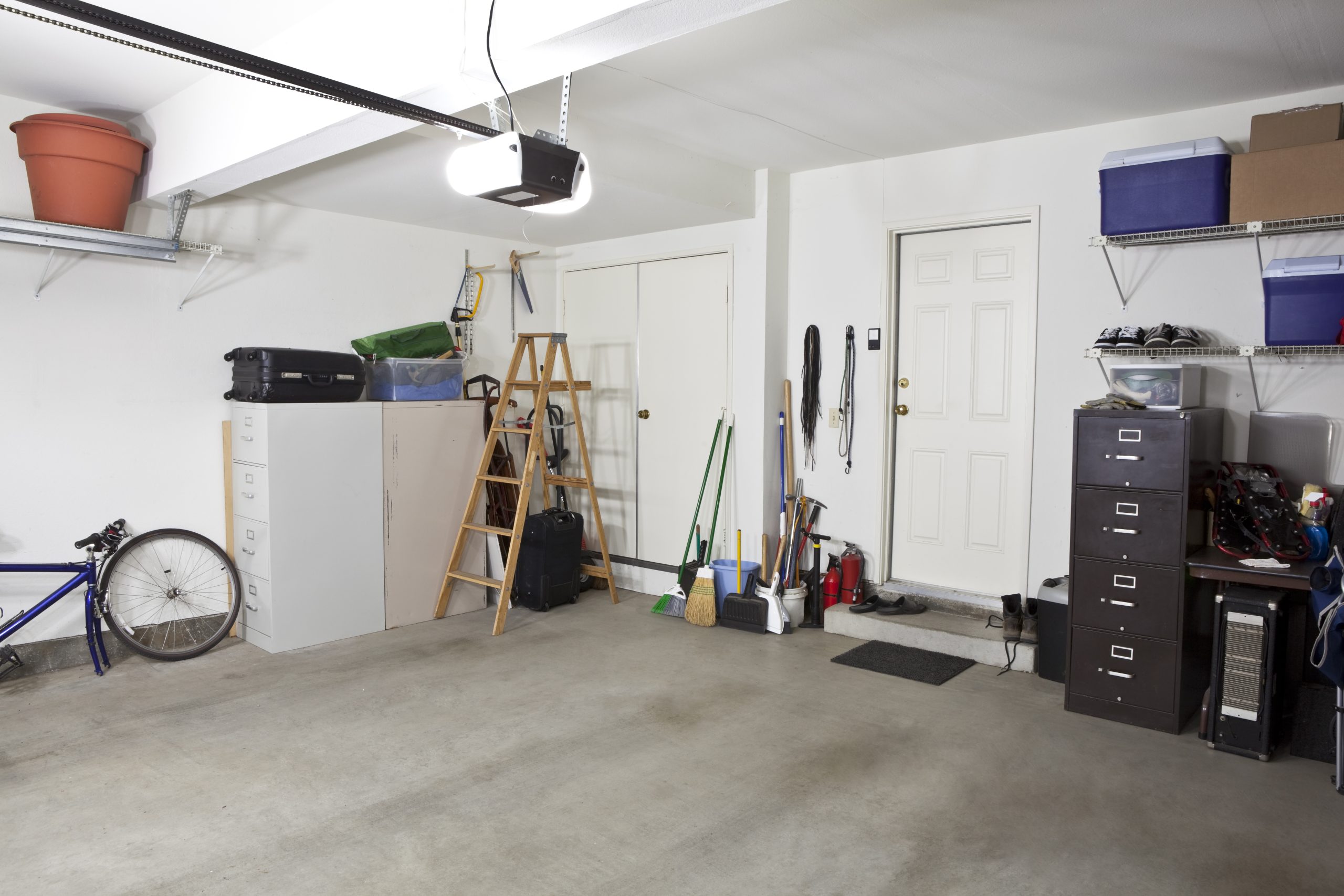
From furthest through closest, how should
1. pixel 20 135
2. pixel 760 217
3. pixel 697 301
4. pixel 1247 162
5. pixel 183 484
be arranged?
pixel 697 301 → pixel 760 217 → pixel 183 484 → pixel 20 135 → pixel 1247 162

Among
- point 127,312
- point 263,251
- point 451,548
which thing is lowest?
point 451,548

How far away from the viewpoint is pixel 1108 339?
12.9 feet

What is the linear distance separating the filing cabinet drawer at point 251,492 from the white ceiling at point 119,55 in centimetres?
180

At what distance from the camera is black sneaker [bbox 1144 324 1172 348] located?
12.4 feet

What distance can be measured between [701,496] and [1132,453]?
2625 mm

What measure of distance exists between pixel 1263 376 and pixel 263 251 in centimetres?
509

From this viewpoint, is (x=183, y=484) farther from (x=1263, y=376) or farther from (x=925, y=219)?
(x=1263, y=376)

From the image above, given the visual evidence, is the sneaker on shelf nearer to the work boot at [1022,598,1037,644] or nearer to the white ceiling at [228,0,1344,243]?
the white ceiling at [228,0,1344,243]

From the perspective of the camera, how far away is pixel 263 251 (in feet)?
15.8

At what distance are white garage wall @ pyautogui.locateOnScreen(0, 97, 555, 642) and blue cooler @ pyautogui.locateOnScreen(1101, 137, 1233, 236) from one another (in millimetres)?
4033

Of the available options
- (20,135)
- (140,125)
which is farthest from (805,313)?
(20,135)

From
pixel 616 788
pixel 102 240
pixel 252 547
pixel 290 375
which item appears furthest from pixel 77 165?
pixel 616 788

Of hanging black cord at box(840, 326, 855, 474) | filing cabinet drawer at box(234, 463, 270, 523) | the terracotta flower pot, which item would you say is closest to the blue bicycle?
filing cabinet drawer at box(234, 463, 270, 523)

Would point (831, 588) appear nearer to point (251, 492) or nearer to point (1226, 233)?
point (1226, 233)
